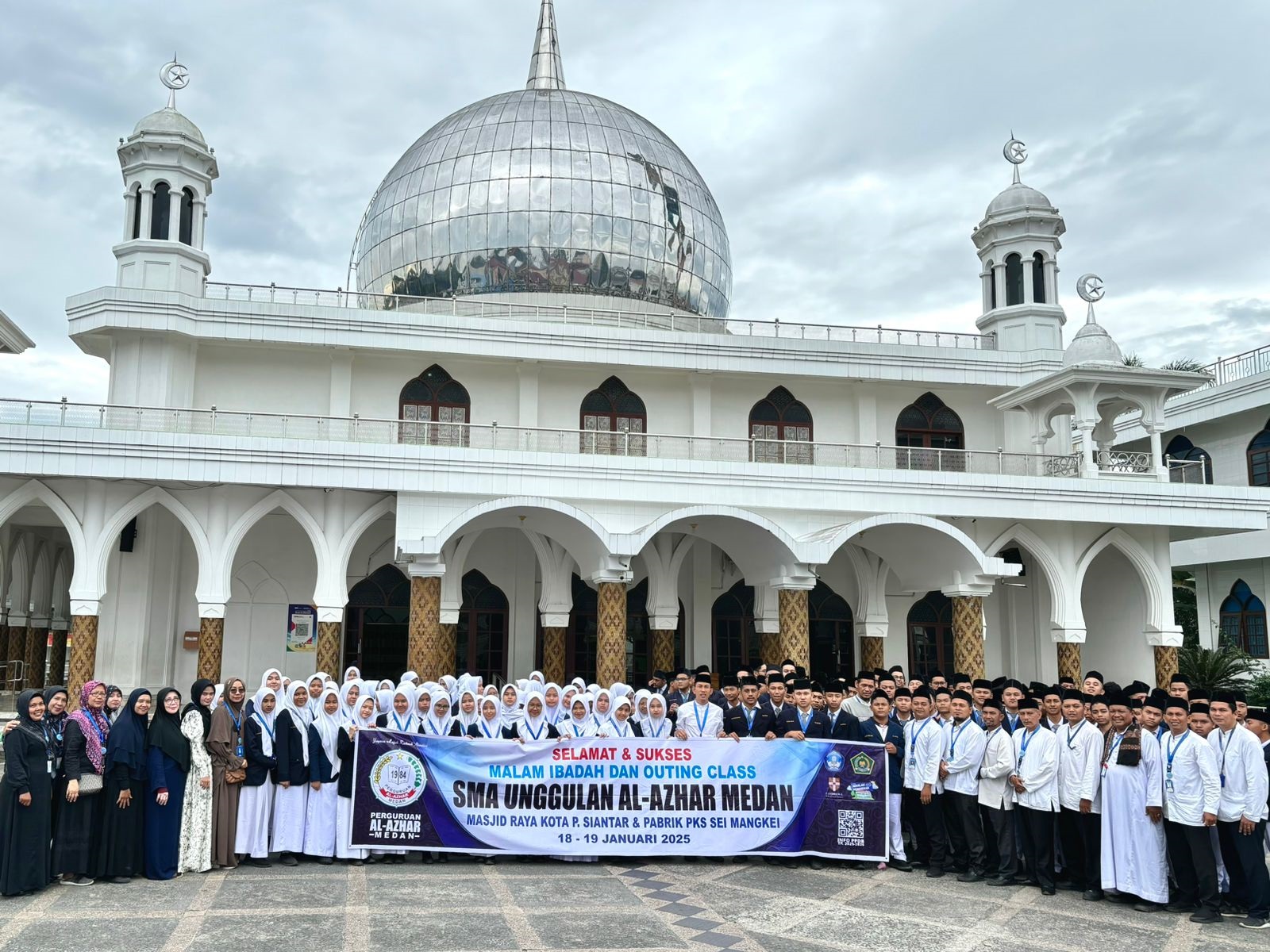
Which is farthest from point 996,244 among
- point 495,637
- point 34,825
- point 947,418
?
point 34,825

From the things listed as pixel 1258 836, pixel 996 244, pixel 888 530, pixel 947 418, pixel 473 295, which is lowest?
pixel 1258 836

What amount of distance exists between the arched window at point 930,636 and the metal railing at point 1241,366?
24.9 feet

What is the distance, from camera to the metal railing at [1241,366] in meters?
23.9

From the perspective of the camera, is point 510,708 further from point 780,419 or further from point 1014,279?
point 1014,279

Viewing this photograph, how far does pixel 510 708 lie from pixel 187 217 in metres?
13.9

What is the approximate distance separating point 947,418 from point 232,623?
1389 centimetres

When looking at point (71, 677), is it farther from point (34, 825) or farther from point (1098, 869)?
point (1098, 869)

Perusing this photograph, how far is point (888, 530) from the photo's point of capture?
1781cm

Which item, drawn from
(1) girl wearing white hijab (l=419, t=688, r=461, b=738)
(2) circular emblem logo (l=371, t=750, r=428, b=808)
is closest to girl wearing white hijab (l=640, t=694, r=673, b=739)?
(1) girl wearing white hijab (l=419, t=688, r=461, b=738)

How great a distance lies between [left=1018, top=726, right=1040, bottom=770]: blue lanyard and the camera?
27.2ft

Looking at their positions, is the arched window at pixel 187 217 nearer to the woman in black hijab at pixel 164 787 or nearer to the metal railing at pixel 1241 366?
the woman in black hijab at pixel 164 787

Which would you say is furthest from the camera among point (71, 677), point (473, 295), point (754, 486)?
point (473, 295)

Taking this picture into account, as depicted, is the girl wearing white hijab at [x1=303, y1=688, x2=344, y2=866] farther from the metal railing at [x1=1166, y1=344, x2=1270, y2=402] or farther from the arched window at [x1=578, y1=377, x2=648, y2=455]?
the metal railing at [x1=1166, y1=344, x2=1270, y2=402]

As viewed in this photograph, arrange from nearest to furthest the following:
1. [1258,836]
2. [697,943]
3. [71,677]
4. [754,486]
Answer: [697,943] < [1258,836] < [71,677] < [754,486]
